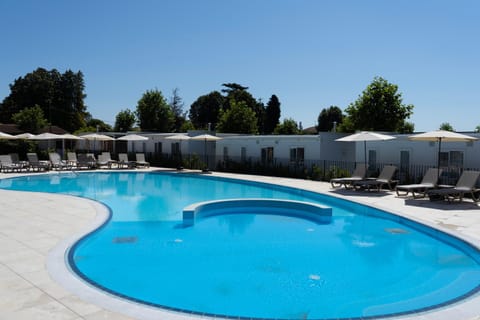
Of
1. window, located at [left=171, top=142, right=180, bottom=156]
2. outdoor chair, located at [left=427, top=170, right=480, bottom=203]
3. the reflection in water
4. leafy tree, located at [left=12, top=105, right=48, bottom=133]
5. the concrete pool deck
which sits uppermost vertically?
leafy tree, located at [left=12, top=105, right=48, bottom=133]

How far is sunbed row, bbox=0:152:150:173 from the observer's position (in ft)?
72.4

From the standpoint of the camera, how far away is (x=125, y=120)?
47.7m

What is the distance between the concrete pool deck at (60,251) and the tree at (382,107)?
Answer: 14.3 metres

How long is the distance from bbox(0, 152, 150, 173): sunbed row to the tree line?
919 centimetres

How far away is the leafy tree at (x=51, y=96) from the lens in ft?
161

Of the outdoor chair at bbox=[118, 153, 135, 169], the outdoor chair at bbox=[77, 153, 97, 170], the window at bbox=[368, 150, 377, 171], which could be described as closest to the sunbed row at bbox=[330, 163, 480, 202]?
the window at bbox=[368, 150, 377, 171]

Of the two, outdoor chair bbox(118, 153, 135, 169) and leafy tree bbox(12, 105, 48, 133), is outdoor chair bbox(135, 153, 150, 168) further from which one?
leafy tree bbox(12, 105, 48, 133)

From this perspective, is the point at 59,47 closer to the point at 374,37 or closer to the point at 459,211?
the point at 374,37

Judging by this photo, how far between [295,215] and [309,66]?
51.2 ft

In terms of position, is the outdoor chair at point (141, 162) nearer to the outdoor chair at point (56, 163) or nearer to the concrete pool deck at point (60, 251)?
the outdoor chair at point (56, 163)

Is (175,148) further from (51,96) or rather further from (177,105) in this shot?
(177,105)

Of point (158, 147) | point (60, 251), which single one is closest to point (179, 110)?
point (158, 147)

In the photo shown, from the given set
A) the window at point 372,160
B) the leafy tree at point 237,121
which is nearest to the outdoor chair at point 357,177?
the window at point 372,160

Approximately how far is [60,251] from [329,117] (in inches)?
2585
